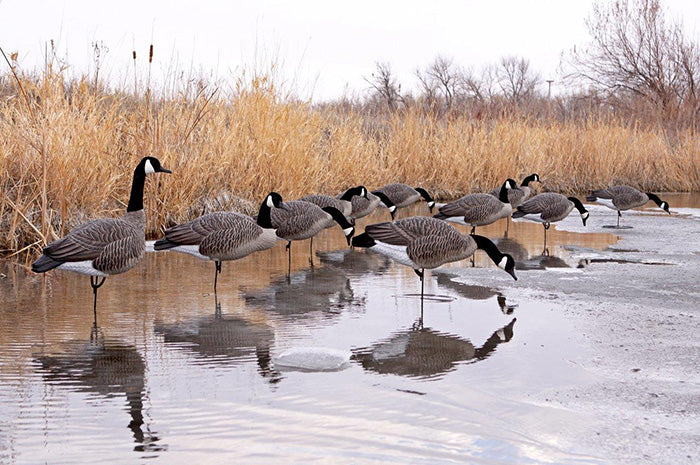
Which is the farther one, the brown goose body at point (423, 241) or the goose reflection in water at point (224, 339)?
the brown goose body at point (423, 241)

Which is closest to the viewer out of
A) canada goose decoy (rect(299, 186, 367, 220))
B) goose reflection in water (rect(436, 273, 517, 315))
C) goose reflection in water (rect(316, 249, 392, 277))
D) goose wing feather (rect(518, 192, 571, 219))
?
goose reflection in water (rect(436, 273, 517, 315))

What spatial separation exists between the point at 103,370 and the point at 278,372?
42.4 inches

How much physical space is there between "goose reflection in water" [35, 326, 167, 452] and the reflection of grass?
385 cm

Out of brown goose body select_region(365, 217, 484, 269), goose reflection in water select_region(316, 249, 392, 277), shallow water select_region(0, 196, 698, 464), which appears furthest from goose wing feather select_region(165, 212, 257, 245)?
goose reflection in water select_region(316, 249, 392, 277)

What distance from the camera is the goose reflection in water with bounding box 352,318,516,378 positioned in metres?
4.71

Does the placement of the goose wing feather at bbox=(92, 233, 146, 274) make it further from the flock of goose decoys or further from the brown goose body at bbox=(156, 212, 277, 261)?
the brown goose body at bbox=(156, 212, 277, 261)

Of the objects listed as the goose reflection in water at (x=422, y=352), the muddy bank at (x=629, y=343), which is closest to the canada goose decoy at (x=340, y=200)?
the muddy bank at (x=629, y=343)

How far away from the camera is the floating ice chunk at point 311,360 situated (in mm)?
4703

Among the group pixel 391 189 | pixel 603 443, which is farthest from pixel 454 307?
pixel 391 189

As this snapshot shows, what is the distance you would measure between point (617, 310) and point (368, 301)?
2.20 metres

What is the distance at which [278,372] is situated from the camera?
15.1 ft

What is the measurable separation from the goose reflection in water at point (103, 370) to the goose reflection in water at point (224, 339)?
41cm

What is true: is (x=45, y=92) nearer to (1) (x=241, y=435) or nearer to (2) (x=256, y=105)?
(2) (x=256, y=105)

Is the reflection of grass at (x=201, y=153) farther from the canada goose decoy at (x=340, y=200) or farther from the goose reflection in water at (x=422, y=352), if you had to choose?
the goose reflection in water at (x=422, y=352)
